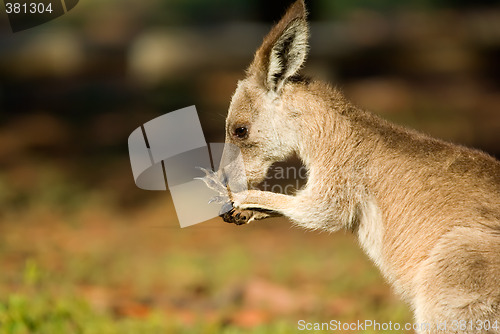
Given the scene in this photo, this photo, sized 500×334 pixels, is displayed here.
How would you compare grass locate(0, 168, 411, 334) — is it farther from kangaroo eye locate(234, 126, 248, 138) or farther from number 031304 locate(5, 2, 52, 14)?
number 031304 locate(5, 2, 52, 14)

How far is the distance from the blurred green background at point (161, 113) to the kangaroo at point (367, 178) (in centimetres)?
117

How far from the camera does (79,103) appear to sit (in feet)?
42.5

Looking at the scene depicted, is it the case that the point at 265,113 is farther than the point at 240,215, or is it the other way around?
the point at 265,113

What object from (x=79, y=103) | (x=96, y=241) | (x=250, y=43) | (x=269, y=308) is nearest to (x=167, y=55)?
(x=250, y=43)

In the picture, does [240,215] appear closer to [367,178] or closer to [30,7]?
[367,178]

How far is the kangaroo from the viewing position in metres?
3.80

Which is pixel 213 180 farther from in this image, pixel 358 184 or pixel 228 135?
pixel 358 184

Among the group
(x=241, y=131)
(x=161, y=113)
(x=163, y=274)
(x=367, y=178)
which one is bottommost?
(x=161, y=113)

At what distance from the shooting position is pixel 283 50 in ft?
14.0

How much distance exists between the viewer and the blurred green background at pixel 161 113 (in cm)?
554

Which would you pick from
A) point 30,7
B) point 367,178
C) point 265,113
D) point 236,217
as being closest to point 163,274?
point 236,217

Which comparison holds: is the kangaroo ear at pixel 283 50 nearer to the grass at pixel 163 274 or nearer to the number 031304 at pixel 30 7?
the grass at pixel 163 274

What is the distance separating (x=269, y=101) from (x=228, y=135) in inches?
13.9

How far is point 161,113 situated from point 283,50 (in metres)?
7.90
